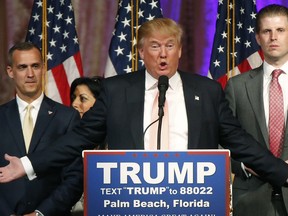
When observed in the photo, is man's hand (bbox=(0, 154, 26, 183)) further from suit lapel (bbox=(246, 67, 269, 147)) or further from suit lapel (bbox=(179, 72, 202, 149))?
suit lapel (bbox=(246, 67, 269, 147))

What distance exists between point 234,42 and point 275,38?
232cm

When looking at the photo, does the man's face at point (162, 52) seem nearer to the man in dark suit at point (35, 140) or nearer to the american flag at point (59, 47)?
the man in dark suit at point (35, 140)

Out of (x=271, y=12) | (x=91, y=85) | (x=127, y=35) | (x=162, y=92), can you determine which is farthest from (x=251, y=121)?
(x=127, y=35)

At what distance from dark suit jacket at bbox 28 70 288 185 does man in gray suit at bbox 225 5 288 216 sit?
414 millimetres

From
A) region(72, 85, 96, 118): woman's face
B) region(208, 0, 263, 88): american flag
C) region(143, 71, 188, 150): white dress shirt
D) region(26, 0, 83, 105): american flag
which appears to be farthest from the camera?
region(26, 0, 83, 105): american flag

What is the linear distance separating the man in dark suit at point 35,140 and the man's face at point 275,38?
1.00 m

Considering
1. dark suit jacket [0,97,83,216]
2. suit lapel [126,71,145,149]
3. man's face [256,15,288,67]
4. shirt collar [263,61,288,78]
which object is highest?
man's face [256,15,288,67]

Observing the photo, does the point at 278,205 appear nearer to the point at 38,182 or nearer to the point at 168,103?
the point at 168,103

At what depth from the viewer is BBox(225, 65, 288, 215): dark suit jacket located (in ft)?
9.56

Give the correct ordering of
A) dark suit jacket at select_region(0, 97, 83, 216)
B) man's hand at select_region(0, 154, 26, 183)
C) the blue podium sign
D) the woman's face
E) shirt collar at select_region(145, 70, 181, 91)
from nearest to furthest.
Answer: the blue podium sign
man's hand at select_region(0, 154, 26, 183)
shirt collar at select_region(145, 70, 181, 91)
dark suit jacket at select_region(0, 97, 83, 216)
the woman's face

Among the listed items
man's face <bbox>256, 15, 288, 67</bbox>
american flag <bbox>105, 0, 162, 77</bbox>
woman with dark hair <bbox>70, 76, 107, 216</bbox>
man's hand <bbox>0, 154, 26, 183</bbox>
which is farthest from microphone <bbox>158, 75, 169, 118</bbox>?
american flag <bbox>105, 0, 162, 77</bbox>

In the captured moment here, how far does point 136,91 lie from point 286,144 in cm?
83

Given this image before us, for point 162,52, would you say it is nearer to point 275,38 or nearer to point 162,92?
point 162,92

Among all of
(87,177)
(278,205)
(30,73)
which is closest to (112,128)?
(87,177)
